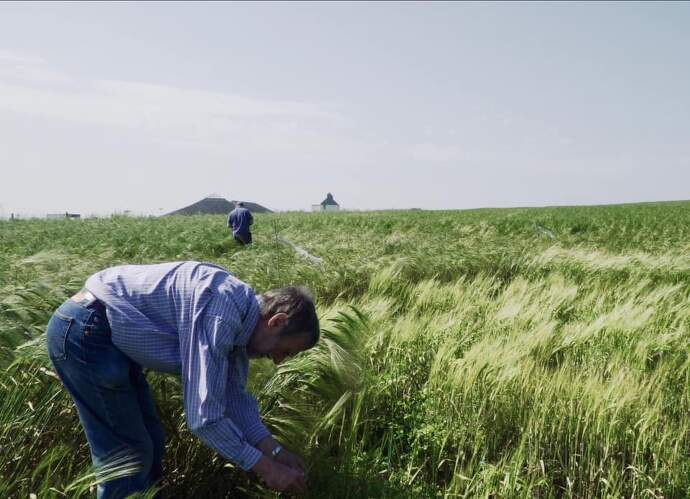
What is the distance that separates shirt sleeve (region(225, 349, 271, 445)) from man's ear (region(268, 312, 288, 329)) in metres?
0.30

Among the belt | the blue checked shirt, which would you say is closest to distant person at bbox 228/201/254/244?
the blue checked shirt

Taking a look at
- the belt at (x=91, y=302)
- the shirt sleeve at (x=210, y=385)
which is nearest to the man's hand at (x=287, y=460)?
the shirt sleeve at (x=210, y=385)

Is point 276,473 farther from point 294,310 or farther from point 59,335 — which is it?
point 59,335

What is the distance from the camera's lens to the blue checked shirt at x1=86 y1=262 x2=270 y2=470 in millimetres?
2016

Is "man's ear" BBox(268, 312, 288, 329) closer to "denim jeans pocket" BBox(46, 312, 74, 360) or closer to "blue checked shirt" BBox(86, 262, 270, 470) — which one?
"blue checked shirt" BBox(86, 262, 270, 470)

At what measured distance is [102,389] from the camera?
225 cm

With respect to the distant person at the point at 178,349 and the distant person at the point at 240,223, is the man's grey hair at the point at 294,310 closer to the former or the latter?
the distant person at the point at 178,349

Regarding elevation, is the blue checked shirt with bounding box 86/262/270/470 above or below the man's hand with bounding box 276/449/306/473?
above

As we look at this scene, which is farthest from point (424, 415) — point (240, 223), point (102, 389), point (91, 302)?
point (240, 223)

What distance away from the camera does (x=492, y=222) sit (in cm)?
2080

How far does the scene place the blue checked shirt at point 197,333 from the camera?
2016mm

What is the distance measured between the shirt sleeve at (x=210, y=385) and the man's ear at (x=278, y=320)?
0.14 m

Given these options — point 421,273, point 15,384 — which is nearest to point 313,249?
point 421,273

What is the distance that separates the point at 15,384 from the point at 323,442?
1599 millimetres
